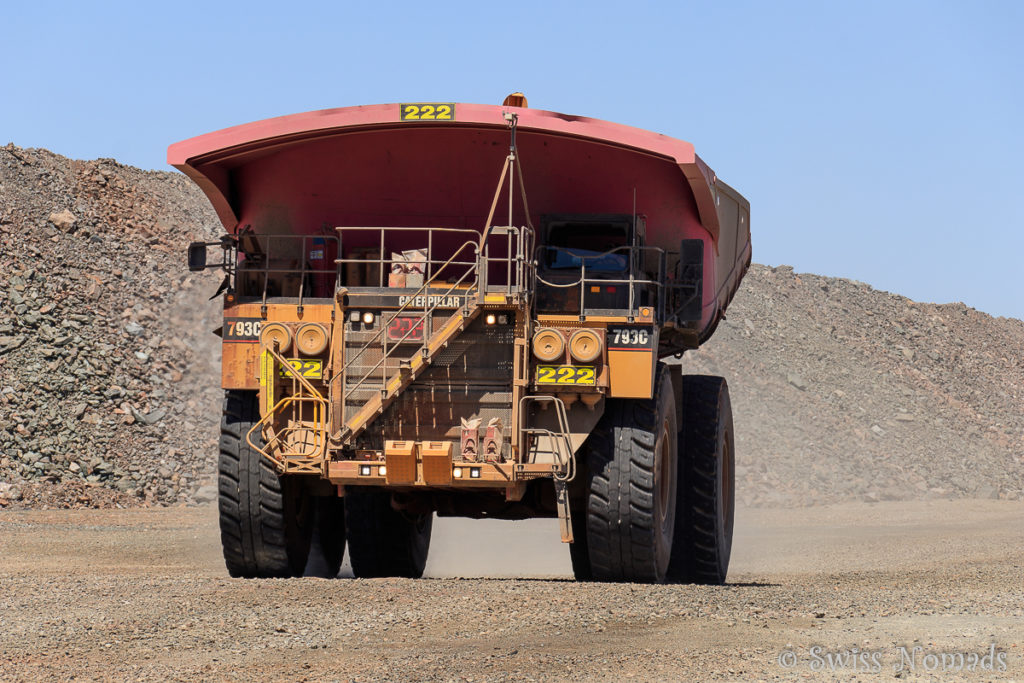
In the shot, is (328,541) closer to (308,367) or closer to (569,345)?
(308,367)

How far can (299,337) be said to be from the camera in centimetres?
1099

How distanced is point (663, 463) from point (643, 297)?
1323mm

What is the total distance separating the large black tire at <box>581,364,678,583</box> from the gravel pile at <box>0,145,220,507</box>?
49.7ft

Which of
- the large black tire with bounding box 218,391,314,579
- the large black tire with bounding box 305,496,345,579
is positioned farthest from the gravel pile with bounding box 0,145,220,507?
the large black tire with bounding box 218,391,314,579

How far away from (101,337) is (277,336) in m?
21.4

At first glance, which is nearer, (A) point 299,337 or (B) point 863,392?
(A) point 299,337

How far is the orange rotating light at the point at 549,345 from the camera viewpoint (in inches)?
424

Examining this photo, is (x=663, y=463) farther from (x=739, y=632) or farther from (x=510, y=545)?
(x=510, y=545)

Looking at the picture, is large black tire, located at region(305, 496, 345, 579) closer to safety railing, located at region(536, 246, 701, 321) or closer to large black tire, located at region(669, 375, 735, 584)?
large black tire, located at region(669, 375, 735, 584)

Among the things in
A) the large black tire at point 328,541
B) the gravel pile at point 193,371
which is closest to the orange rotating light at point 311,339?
the large black tire at point 328,541

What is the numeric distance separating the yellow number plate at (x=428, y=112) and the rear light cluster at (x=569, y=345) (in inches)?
68.8

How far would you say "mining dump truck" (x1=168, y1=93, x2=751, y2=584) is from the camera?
10.8m

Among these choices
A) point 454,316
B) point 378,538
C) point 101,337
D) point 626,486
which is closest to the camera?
point 454,316

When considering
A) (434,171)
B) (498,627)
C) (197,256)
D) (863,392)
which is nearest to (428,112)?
(434,171)
